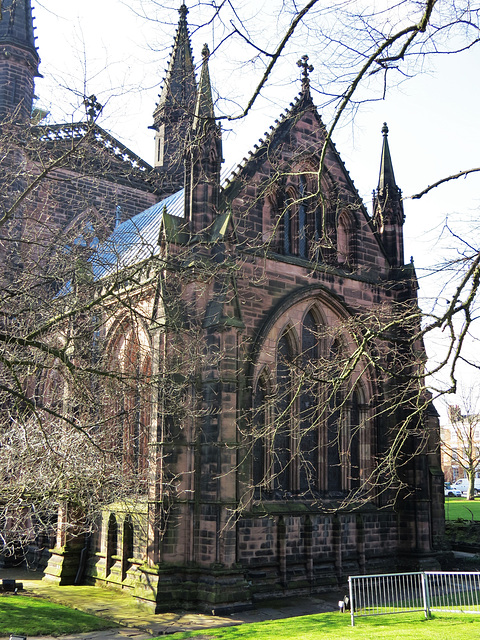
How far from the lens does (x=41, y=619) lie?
13867mm

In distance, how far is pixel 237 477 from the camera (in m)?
15.8

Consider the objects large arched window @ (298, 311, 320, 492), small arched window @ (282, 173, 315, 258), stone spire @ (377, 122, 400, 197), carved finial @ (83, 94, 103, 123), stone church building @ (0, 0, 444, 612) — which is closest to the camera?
carved finial @ (83, 94, 103, 123)

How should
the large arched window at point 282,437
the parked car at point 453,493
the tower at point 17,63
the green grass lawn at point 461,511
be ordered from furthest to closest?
the parked car at point 453,493 → the green grass lawn at point 461,511 → the tower at point 17,63 → the large arched window at point 282,437

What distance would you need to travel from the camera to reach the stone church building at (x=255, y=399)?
15.2 m

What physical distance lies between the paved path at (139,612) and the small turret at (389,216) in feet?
34.0

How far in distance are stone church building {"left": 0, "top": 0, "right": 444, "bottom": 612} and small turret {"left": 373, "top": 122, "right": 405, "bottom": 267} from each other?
0.15ft

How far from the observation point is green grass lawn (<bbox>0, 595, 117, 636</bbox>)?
13.1 m

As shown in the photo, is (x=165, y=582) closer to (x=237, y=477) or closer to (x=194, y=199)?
(x=237, y=477)

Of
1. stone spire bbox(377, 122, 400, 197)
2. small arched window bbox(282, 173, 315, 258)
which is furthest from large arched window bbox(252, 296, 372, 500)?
stone spire bbox(377, 122, 400, 197)

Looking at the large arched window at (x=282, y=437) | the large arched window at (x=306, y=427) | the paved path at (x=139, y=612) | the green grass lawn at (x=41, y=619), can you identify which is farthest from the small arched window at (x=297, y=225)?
the green grass lawn at (x=41, y=619)

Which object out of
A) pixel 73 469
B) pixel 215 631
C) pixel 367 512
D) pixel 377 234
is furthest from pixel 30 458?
pixel 377 234

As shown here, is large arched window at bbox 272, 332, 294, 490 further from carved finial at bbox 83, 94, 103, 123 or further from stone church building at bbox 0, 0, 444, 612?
carved finial at bbox 83, 94, 103, 123

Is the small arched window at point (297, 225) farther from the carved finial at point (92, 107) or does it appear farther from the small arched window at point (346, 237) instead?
the carved finial at point (92, 107)

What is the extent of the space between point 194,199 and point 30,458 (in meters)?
8.18
